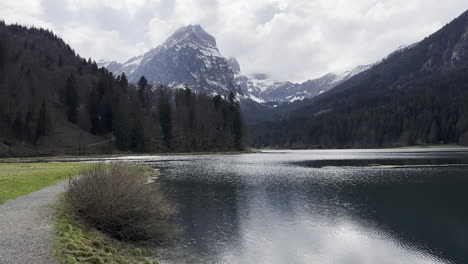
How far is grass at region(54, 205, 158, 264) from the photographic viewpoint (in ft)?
52.0

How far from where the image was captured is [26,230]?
18.8m

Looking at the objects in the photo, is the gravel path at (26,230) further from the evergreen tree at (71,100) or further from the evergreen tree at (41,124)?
the evergreen tree at (71,100)

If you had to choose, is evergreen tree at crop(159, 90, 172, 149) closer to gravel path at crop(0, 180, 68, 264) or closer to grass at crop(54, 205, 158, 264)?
gravel path at crop(0, 180, 68, 264)

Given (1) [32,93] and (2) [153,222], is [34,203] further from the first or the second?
(1) [32,93]

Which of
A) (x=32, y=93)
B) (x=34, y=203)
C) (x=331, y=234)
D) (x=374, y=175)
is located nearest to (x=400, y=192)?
(x=374, y=175)

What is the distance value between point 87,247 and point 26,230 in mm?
4326

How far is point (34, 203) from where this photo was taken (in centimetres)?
2739

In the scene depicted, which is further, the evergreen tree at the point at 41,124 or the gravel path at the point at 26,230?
the evergreen tree at the point at 41,124

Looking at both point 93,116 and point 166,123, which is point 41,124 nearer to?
point 93,116

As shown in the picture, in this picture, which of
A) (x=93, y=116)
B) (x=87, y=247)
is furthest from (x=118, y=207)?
(x=93, y=116)

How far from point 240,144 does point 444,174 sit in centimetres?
12353

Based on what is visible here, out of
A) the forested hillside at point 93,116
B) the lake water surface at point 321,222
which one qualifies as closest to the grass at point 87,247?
the lake water surface at point 321,222

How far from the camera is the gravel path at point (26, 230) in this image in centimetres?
1453

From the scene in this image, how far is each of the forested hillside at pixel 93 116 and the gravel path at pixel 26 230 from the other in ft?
334
